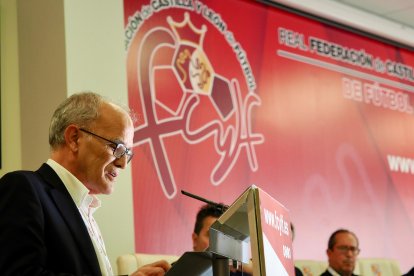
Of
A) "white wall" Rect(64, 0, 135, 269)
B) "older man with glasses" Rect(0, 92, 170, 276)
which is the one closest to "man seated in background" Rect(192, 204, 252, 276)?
"white wall" Rect(64, 0, 135, 269)

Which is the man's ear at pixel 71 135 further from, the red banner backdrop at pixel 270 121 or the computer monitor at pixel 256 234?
the red banner backdrop at pixel 270 121

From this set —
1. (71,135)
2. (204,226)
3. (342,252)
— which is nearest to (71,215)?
(71,135)

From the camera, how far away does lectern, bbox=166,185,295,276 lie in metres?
1.78

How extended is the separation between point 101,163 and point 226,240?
442 millimetres

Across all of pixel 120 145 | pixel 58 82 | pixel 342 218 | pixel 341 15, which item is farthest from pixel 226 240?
pixel 341 15

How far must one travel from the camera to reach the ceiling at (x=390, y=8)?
242 inches

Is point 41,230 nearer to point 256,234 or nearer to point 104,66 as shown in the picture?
point 256,234

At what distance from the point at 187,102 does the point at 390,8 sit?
225 cm

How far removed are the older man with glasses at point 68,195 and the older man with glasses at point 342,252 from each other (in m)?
3.14

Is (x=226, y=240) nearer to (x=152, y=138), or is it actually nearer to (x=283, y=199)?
(x=152, y=138)

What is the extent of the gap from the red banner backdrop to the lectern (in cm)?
238

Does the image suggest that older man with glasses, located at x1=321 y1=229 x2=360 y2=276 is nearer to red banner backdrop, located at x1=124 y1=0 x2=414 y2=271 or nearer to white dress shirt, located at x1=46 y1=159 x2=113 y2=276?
red banner backdrop, located at x1=124 y1=0 x2=414 y2=271

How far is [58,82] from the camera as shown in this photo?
3.73m

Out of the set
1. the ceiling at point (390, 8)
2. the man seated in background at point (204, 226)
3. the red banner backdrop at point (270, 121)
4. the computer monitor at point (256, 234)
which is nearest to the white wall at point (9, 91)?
the red banner backdrop at point (270, 121)
